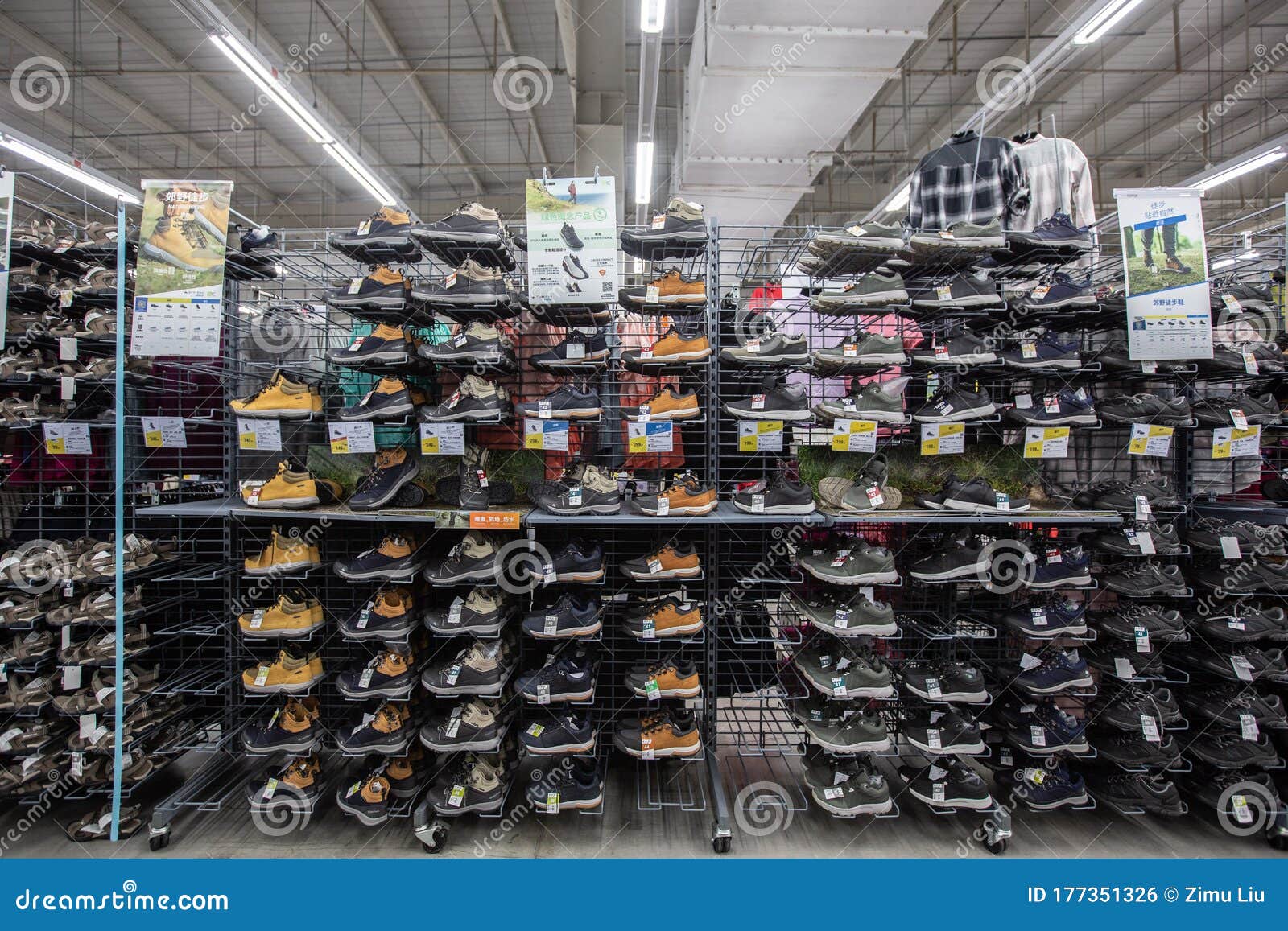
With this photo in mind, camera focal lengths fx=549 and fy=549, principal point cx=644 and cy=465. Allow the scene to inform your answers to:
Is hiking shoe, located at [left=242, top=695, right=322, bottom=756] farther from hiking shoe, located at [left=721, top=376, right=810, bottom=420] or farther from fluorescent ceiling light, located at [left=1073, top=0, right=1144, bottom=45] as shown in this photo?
fluorescent ceiling light, located at [left=1073, top=0, right=1144, bottom=45]

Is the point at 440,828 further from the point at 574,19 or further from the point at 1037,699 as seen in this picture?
the point at 574,19

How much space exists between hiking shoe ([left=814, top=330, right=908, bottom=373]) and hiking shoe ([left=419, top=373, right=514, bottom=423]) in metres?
1.58

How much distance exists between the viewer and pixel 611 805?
2664 mm

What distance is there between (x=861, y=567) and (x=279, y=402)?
2842 mm

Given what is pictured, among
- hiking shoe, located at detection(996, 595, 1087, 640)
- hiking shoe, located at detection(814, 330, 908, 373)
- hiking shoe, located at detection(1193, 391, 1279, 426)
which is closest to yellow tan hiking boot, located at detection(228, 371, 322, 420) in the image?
hiking shoe, located at detection(814, 330, 908, 373)

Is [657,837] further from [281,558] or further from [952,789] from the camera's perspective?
[281,558]

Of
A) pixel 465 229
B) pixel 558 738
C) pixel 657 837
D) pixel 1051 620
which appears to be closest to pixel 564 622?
pixel 558 738

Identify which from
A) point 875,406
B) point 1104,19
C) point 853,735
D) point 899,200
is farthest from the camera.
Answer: point 899,200

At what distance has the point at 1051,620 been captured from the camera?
255cm

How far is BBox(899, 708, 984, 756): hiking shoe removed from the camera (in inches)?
97.8

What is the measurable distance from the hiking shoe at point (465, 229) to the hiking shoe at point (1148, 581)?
3.35 metres

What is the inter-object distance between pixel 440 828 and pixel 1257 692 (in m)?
3.88

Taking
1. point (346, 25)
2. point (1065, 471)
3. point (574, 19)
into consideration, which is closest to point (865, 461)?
point (1065, 471)

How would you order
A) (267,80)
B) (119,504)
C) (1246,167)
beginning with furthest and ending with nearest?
1. (1246,167)
2. (267,80)
3. (119,504)
